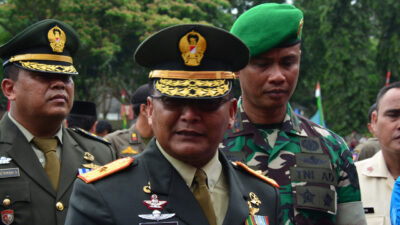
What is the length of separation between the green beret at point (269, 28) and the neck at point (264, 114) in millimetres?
362

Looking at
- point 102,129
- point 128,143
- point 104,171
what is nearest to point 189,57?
point 104,171

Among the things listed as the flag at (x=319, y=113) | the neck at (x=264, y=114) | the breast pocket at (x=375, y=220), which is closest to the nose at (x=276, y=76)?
the neck at (x=264, y=114)

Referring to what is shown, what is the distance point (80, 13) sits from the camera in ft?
54.0

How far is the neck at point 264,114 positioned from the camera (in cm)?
306

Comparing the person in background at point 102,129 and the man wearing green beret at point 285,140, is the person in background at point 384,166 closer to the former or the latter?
the man wearing green beret at point 285,140

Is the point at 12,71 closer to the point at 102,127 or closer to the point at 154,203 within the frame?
the point at 154,203

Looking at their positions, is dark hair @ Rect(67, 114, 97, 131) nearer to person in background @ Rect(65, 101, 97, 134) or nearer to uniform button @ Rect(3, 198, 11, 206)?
person in background @ Rect(65, 101, 97, 134)

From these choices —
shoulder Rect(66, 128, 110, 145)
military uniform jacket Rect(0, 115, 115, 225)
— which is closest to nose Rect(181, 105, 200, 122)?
military uniform jacket Rect(0, 115, 115, 225)

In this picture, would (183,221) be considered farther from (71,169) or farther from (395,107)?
(395,107)

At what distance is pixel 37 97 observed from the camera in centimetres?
324

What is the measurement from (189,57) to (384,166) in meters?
2.52

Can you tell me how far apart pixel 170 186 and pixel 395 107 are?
8.08 ft

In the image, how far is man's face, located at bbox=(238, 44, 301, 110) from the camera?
2.88 meters

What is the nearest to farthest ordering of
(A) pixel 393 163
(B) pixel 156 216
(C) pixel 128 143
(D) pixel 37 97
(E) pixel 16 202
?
(B) pixel 156 216 → (E) pixel 16 202 → (D) pixel 37 97 → (A) pixel 393 163 → (C) pixel 128 143
